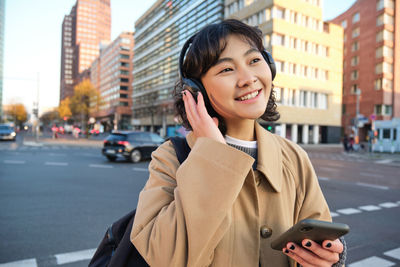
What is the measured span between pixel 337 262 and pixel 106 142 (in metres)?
13.6

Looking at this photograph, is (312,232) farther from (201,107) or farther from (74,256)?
(74,256)

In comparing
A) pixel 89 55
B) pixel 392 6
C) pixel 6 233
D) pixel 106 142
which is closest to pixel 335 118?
pixel 392 6

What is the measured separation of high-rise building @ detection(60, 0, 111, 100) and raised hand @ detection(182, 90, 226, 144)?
5772 inches

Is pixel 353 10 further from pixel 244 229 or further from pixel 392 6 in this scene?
pixel 244 229

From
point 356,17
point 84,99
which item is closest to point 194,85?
point 84,99

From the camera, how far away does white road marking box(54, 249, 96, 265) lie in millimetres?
3119

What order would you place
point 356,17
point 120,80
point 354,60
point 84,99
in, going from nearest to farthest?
point 356,17, point 354,60, point 84,99, point 120,80

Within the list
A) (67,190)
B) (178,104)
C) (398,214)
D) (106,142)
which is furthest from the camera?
(106,142)

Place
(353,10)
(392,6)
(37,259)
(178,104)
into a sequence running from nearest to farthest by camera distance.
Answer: (178,104)
(37,259)
(392,6)
(353,10)

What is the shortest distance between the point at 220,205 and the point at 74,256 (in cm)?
299

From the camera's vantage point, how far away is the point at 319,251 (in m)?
0.94

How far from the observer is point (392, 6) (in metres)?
44.8

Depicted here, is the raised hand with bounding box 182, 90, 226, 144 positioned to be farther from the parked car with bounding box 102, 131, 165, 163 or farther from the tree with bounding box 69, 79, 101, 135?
the tree with bounding box 69, 79, 101, 135

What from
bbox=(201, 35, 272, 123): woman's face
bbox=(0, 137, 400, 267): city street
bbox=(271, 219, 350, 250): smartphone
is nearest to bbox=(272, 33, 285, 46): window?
bbox=(0, 137, 400, 267): city street
